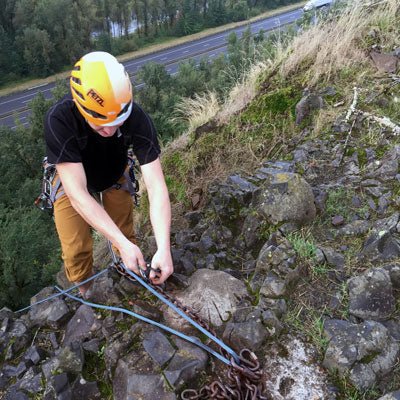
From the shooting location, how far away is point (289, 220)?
347cm

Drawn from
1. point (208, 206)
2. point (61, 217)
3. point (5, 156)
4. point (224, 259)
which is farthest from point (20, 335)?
point (5, 156)

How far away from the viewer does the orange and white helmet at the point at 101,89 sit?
2492mm

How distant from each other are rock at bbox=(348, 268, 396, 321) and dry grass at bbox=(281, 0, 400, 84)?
3723 mm

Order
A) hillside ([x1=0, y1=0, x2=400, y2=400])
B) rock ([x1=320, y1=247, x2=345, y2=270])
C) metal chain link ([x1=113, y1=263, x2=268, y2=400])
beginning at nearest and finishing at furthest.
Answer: metal chain link ([x1=113, y1=263, x2=268, y2=400]) → hillside ([x1=0, y1=0, x2=400, y2=400]) → rock ([x1=320, y1=247, x2=345, y2=270])

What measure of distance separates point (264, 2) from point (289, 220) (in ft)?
224

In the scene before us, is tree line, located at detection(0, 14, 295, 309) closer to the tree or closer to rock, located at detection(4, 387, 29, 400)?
rock, located at detection(4, 387, 29, 400)

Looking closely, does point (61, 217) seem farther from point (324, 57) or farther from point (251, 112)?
point (324, 57)

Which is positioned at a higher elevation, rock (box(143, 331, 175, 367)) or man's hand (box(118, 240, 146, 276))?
man's hand (box(118, 240, 146, 276))

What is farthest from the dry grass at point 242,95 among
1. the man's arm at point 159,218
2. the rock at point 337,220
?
the man's arm at point 159,218

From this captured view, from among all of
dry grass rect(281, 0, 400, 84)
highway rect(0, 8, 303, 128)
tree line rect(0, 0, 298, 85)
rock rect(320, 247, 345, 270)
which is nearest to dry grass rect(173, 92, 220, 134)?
dry grass rect(281, 0, 400, 84)

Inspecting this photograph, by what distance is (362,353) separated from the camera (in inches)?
94.2

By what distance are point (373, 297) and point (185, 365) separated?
1408mm

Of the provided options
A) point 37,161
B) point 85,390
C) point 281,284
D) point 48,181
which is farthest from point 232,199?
point 37,161

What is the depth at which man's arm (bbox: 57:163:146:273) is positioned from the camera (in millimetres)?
2545
